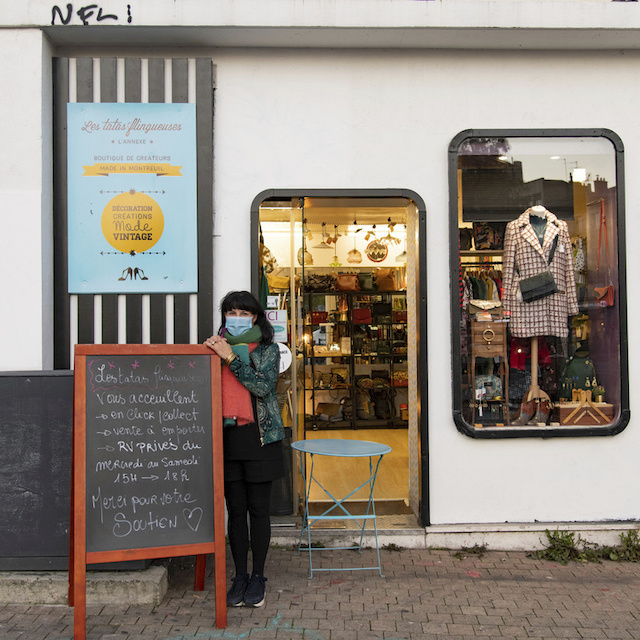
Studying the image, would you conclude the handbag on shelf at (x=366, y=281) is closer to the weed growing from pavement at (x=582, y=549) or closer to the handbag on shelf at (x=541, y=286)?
the handbag on shelf at (x=541, y=286)

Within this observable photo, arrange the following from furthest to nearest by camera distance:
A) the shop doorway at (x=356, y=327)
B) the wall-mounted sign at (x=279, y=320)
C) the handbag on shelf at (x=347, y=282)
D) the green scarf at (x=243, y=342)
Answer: the handbag on shelf at (x=347, y=282), the shop doorway at (x=356, y=327), the wall-mounted sign at (x=279, y=320), the green scarf at (x=243, y=342)

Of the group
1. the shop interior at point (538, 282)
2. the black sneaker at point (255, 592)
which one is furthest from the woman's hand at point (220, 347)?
the shop interior at point (538, 282)

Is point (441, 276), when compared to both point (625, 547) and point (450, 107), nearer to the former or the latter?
point (450, 107)

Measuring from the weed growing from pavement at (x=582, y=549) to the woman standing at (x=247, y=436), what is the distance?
2274 millimetres

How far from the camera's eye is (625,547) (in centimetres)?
458

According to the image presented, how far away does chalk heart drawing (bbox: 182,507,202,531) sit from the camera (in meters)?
3.47

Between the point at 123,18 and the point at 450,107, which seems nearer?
the point at 123,18

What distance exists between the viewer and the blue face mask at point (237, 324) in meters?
3.73

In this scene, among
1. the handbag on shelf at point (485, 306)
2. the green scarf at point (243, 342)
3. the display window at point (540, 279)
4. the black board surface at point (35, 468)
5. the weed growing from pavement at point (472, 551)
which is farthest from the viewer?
the handbag on shelf at point (485, 306)

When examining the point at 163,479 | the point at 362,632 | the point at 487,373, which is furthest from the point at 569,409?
the point at 163,479

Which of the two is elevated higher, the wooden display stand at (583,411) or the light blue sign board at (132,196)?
the light blue sign board at (132,196)

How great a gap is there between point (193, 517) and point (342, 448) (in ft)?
3.68

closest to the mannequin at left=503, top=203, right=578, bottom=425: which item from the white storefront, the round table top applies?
the white storefront

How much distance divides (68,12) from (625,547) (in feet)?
19.3
